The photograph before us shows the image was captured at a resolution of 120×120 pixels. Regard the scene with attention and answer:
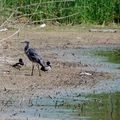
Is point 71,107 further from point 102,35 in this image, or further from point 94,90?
point 102,35

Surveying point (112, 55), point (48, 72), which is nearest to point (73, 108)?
point (48, 72)

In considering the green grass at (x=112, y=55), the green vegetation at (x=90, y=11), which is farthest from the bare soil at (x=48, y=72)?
the green vegetation at (x=90, y=11)

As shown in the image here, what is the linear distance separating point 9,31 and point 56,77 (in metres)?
7.25

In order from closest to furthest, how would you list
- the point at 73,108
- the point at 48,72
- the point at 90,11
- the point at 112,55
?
1. the point at 73,108
2. the point at 48,72
3. the point at 112,55
4. the point at 90,11

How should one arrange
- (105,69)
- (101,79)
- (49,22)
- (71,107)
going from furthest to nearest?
(49,22) → (105,69) → (101,79) → (71,107)

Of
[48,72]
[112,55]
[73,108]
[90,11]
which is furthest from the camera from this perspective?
[90,11]

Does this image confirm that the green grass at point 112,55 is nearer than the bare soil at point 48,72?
No

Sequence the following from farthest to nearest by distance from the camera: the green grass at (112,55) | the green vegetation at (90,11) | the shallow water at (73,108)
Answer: the green vegetation at (90,11) < the green grass at (112,55) < the shallow water at (73,108)

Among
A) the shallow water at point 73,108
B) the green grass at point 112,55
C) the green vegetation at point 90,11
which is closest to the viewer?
the shallow water at point 73,108

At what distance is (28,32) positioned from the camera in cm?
2430

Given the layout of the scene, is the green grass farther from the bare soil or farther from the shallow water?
the shallow water

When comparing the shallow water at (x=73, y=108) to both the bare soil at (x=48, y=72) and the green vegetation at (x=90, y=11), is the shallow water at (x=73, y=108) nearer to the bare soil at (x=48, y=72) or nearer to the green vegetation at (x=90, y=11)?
the bare soil at (x=48, y=72)

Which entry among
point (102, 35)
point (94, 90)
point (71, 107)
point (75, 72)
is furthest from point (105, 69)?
point (102, 35)

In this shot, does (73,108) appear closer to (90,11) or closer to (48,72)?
(48,72)
